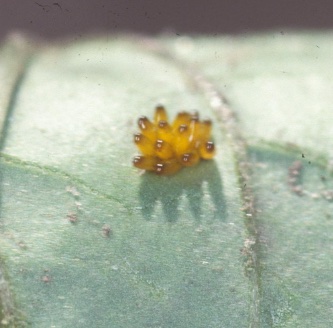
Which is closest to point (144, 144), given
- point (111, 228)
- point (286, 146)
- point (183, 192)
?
point (183, 192)

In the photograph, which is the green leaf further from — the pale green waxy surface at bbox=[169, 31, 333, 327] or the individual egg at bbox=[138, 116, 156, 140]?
the individual egg at bbox=[138, 116, 156, 140]

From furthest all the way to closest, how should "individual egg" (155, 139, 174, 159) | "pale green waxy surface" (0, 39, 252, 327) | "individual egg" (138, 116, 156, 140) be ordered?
1. "individual egg" (138, 116, 156, 140)
2. "individual egg" (155, 139, 174, 159)
3. "pale green waxy surface" (0, 39, 252, 327)

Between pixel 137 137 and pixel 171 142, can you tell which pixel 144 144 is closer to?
pixel 137 137

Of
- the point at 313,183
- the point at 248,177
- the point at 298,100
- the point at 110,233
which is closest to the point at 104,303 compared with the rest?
the point at 110,233

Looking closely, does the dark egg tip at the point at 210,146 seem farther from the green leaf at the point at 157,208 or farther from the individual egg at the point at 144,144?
the individual egg at the point at 144,144

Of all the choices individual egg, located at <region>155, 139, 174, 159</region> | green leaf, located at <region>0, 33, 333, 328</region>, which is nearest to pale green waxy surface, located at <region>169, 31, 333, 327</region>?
green leaf, located at <region>0, 33, 333, 328</region>

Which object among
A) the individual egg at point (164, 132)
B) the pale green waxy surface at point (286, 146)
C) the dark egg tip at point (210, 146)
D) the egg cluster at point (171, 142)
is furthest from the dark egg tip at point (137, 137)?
the pale green waxy surface at point (286, 146)

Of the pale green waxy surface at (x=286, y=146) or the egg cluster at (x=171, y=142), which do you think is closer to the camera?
the pale green waxy surface at (x=286, y=146)

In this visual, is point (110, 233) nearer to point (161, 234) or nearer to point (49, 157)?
point (161, 234)
